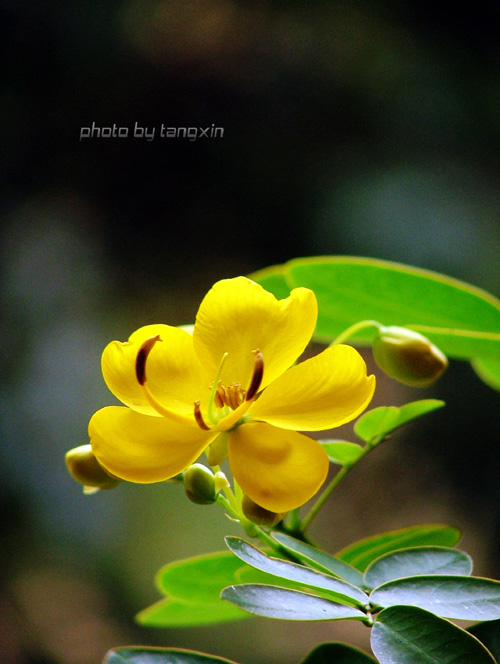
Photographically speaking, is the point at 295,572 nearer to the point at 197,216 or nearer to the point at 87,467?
the point at 87,467

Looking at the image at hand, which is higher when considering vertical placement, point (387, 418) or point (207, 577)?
point (387, 418)

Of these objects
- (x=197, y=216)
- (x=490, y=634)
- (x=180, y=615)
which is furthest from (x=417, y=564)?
(x=197, y=216)

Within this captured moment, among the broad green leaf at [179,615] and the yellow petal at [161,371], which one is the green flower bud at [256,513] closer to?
the yellow petal at [161,371]

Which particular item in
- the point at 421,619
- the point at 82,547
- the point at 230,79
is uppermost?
the point at 230,79

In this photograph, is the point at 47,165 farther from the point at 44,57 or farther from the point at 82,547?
the point at 82,547

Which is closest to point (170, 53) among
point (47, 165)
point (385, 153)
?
point (47, 165)
